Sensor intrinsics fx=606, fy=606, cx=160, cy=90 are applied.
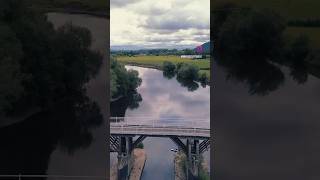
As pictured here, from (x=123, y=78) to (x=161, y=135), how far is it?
2.75 feet

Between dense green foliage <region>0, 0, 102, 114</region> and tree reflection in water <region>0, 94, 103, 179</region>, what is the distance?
0.55 feet

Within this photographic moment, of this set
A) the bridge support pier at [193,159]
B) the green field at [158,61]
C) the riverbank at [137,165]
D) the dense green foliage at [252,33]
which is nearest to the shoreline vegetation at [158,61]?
the green field at [158,61]

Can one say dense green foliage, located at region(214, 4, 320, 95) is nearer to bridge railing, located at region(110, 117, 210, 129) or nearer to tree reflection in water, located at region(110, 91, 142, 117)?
bridge railing, located at region(110, 117, 210, 129)

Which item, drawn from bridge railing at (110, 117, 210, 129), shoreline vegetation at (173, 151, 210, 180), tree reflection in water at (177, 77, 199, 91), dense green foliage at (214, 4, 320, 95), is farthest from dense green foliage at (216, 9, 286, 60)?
shoreline vegetation at (173, 151, 210, 180)

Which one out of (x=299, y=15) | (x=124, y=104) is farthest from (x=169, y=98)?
(x=299, y=15)

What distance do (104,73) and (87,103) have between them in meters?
0.43

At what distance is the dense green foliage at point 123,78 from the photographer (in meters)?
7.38

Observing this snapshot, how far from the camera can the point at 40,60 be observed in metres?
7.36

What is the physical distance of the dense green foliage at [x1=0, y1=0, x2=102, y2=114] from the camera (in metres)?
7.30

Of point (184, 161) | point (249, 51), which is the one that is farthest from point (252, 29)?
point (184, 161)

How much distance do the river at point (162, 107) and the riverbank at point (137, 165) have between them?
0.06m

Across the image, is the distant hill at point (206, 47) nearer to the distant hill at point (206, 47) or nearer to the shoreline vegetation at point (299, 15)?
the distant hill at point (206, 47)

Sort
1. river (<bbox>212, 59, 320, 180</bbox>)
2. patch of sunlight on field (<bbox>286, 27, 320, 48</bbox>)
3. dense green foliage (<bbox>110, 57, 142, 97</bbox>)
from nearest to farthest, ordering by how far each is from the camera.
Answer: patch of sunlight on field (<bbox>286, 27, 320, 48</bbox>) → river (<bbox>212, 59, 320, 180</bbox>) → dense green foliage (<bbox>110, 57, 142, 97</bbox>)

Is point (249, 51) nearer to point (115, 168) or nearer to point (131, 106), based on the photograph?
point (131, 106)
